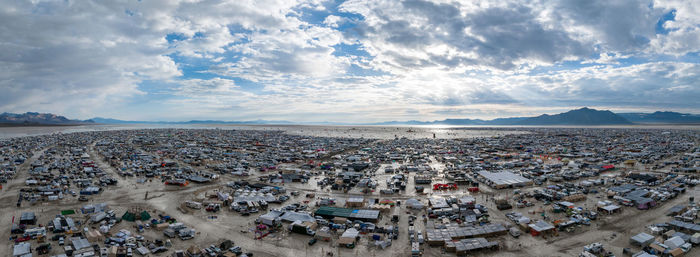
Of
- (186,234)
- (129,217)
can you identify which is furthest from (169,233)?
(129,217)

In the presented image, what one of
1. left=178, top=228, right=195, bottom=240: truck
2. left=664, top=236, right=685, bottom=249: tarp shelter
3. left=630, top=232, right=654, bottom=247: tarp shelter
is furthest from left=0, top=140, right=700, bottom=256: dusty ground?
left=664, top=236, right=685, bottom=249: tarp shelter

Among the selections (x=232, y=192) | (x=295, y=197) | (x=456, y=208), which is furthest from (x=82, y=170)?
(x=456, y=208)

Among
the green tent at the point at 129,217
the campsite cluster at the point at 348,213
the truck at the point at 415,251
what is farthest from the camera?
the green tent at the point at 129,217

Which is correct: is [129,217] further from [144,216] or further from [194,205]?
[194,205]

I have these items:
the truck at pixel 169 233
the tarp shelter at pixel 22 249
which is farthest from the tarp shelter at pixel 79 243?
the truck at pixel 169 233

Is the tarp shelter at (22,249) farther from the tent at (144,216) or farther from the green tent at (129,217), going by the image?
the tent at (144,216)

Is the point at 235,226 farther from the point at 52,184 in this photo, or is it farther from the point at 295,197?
the point at 52,184

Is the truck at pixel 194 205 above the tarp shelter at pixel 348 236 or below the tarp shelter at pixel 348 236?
above

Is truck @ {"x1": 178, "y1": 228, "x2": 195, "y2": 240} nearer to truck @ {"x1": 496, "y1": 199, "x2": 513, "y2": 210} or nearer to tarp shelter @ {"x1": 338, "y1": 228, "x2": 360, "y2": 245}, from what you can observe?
tarp shelter @ {"x1": 338, "y1": 228, "x2": 360, "y2": 245}
